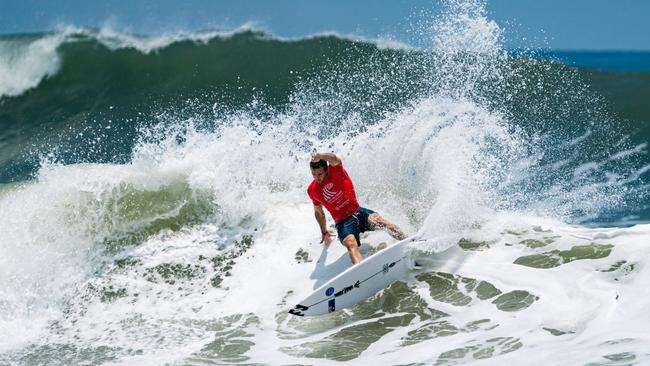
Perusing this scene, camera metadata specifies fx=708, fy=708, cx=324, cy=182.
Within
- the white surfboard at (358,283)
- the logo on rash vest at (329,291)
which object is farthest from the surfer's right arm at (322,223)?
the logo on rash vest at (329,291)

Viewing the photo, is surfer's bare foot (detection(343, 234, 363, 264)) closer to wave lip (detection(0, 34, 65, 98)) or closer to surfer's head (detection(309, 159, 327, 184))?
surfer's head (detection(309, 159, 327, 184))

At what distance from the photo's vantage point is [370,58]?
16.6 m

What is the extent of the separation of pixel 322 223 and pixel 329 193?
51 cm

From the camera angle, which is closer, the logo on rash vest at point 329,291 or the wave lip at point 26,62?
the logo on rash vest at point 329,291

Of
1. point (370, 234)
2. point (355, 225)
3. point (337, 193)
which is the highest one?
point (337, 193)

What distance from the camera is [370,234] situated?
8.37m

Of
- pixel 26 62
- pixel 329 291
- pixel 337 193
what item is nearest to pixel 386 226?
pixel 337 193

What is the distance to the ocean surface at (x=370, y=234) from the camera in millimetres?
6367

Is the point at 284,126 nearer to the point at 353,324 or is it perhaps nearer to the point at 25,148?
the point at 353,324

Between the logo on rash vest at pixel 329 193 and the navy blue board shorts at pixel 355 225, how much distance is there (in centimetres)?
27

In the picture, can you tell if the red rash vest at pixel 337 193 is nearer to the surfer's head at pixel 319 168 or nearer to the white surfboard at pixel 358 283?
the surfer's head at pixel 319 168

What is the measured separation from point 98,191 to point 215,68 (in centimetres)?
831

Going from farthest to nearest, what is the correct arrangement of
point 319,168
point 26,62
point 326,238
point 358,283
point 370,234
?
point 26,62, point 370,234, point 326,238, point 319,168, point 358,283

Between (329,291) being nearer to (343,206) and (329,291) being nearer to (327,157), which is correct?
(343,206)
